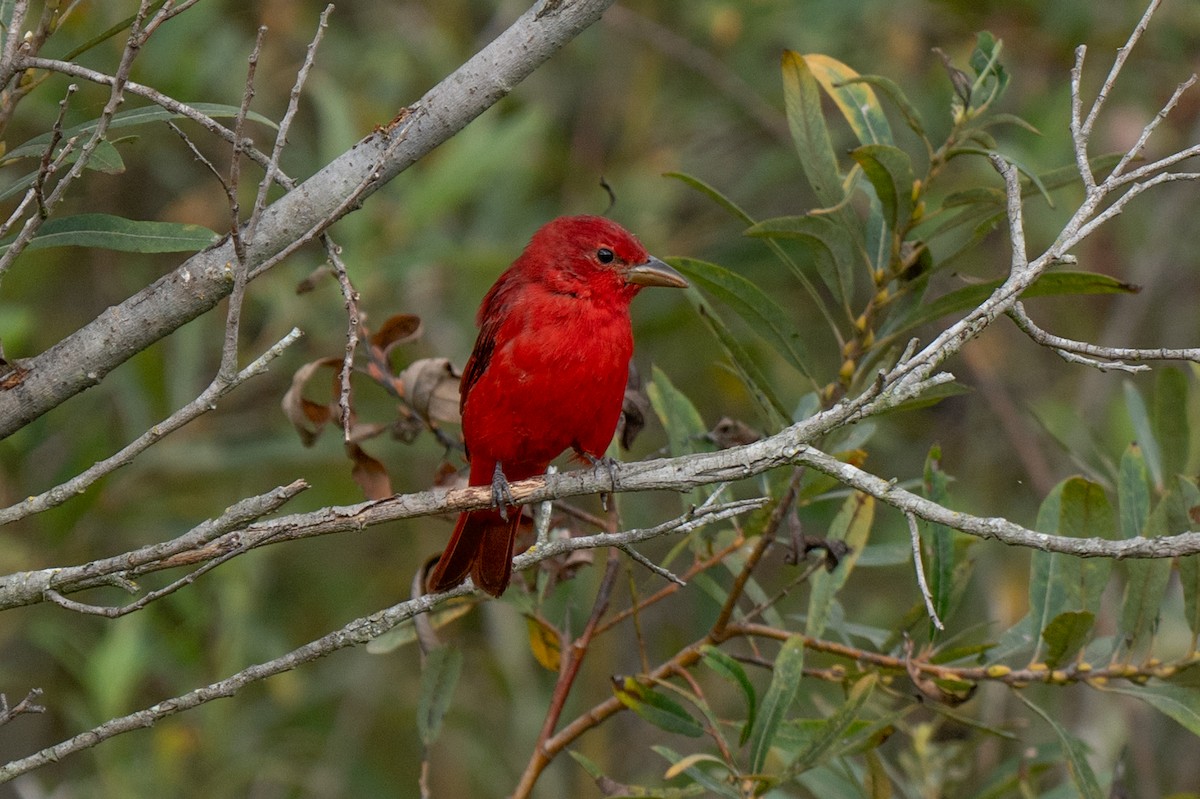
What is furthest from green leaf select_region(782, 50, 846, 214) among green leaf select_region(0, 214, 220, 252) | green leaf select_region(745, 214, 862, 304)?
green leaf select_region(0, 214, 220, 252)

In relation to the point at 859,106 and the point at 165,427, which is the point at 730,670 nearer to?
the point at 165,427

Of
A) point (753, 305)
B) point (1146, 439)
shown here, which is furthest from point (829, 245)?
point (1146, 439)

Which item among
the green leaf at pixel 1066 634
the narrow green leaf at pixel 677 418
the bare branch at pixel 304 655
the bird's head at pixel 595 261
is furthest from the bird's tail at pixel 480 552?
the green leaf at pixel 1066 634

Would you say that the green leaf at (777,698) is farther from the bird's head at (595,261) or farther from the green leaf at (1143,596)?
the bird's head at (595,261)

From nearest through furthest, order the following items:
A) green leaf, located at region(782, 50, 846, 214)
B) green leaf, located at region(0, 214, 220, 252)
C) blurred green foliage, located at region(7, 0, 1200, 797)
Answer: green leaf, located at region(0, 214, 220, 252) < green leaf, located at region(782, 50, 846, 214) < blurred green foliage, located at region(7, 0, 1200, 797)

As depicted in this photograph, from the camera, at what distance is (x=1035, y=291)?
9.32 feet

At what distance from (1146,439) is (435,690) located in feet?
6.11

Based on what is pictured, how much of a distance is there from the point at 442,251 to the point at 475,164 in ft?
1.22

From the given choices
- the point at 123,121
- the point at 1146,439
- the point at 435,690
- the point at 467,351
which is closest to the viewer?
the point at 123,121

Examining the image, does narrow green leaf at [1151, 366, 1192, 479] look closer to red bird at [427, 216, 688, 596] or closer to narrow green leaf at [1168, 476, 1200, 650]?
narrow green leaf at [1168, 476, 1200, 650]

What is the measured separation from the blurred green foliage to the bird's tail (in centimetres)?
107

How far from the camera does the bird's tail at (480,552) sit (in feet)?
10.7

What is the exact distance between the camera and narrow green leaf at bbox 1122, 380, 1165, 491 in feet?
11.4

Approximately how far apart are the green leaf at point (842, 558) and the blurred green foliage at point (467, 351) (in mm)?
1079
